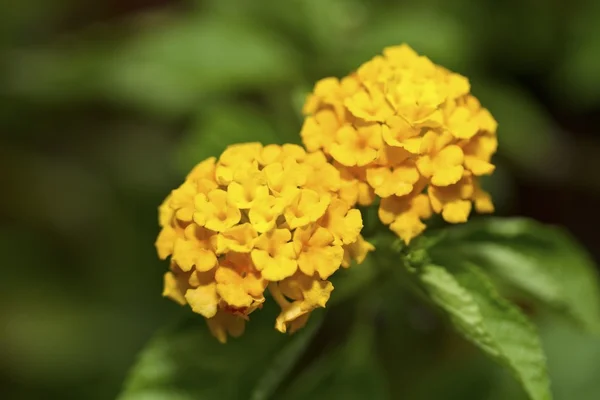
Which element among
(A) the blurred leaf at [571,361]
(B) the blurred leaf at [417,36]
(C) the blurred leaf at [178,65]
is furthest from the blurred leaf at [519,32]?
(A) the blurred leaf at [571,361]

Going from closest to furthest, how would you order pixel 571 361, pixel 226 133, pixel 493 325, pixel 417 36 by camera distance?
pixel 493 325 < pixel 226 133 < pixel 571 361 < pixel 417 36

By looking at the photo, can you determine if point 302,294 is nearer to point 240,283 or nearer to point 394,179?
point 240,283

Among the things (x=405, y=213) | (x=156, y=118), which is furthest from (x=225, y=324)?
(x=156, y=118)

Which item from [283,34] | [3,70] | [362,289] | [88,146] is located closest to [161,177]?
[88,146]

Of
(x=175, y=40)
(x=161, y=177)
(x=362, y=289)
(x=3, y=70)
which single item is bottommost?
(x=362, y=289)

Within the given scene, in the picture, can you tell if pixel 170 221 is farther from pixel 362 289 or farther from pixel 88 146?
pixel 88 146

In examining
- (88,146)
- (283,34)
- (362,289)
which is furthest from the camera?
(88,146)

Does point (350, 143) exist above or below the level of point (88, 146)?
below
